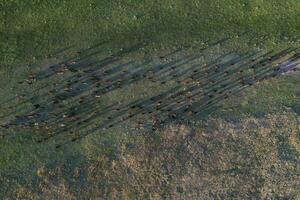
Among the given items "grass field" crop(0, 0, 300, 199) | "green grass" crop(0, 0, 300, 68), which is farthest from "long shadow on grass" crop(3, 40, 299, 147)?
"green grass" crop(0, 0, 300, 68)

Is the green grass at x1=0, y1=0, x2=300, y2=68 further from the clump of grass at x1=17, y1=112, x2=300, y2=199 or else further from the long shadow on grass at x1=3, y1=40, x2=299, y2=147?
the clump of grass at x1=17, y1=112, x2=300, y2=199

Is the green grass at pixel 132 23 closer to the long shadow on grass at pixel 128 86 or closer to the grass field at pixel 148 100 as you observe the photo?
the grass field at pixel 148 100

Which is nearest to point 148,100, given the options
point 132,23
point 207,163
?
point 132,23

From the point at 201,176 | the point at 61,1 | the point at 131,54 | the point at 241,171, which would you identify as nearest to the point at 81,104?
the point at 131,54

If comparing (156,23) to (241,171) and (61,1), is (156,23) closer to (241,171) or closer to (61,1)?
(61,1)

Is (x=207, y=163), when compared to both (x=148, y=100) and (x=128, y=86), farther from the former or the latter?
(x=128, y=86)
